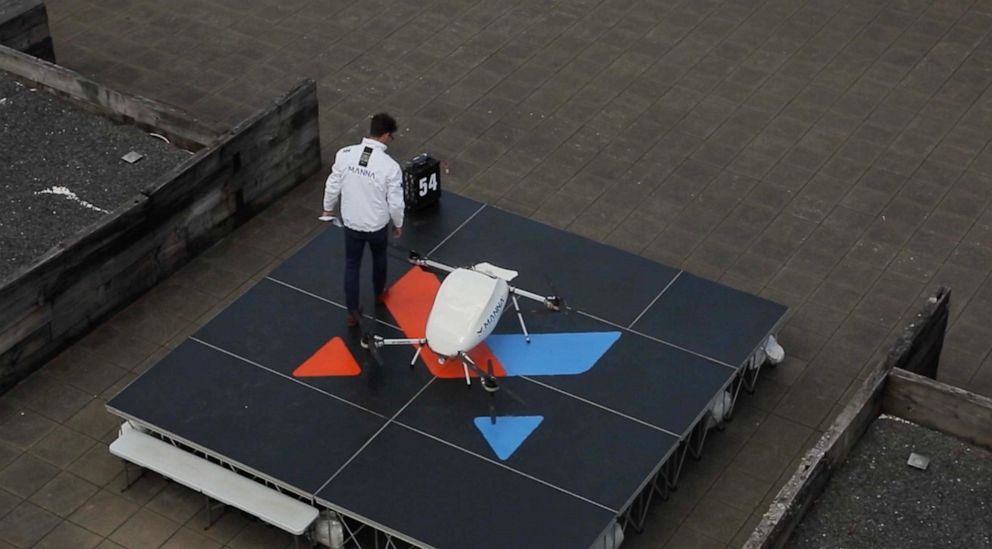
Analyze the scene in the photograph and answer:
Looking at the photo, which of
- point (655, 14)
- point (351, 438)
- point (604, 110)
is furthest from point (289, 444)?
point (655, 14)

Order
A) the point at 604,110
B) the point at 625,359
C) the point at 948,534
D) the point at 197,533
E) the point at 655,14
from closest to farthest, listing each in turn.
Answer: the point at 948,534 → the point at 197,533 → the point at 625,359 → the point at 604,110 → the point at 655,14

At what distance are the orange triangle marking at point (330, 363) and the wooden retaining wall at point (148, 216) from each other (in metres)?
2.44

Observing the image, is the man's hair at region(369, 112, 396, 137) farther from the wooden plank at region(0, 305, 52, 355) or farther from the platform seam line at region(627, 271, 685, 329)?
the wooden plank at region(0, 305, 52, 355)

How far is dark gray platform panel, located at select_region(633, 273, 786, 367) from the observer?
15.1 m

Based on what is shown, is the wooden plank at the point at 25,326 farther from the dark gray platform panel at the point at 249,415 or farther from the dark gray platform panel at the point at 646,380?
the dark gray platform panel at the point at 646,380

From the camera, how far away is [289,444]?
14047 mm

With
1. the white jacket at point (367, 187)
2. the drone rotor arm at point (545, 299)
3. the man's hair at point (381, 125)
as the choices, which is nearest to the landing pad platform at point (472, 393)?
the drone rotor arm at point (545, 299)

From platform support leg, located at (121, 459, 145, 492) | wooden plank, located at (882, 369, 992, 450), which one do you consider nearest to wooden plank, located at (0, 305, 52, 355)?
platform support leg, located at (121, 459, 145, 492)

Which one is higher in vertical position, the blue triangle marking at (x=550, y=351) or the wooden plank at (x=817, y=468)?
the wooden plank at (x=817, y=468)

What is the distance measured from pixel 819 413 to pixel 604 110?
18.6ft

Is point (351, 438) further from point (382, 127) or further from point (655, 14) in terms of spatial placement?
point (655, 14)

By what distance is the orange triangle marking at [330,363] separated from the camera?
48.7ft

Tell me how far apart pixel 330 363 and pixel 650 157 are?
5481 mm

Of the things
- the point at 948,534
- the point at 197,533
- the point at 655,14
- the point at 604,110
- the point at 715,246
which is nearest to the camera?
the point at 948,534
